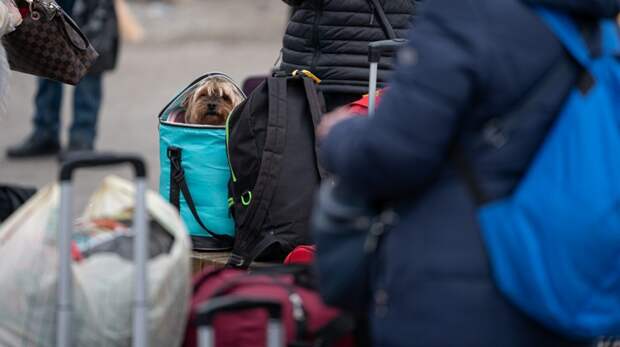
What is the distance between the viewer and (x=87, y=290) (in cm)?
296

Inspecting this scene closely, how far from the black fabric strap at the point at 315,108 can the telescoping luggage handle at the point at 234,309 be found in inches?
49.4

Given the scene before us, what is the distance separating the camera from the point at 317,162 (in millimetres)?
4027

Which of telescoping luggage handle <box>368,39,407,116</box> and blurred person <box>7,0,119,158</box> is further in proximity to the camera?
blurred person <box>7,0,119,158</box>

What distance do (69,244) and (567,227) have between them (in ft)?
3.72

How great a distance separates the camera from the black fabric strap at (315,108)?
4023 mm

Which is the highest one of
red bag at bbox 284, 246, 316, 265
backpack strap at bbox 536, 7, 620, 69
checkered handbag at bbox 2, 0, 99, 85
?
backpack strap at bbox 536, 7, 620, 69

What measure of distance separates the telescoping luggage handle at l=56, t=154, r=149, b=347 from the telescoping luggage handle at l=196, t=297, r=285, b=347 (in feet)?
0.56

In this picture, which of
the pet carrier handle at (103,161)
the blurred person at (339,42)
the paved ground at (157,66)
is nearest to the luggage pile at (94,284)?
the pet carrier handle at (103,161)

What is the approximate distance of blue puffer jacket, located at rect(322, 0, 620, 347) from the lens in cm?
248

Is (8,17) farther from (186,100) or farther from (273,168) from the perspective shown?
(273,168)

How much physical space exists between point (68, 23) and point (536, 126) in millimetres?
2256

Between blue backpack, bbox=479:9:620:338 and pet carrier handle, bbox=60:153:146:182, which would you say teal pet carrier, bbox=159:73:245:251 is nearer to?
pet carrier handle, bbox=60:153:146:182

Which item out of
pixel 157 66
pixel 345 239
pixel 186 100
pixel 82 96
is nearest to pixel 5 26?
pixel 186 100

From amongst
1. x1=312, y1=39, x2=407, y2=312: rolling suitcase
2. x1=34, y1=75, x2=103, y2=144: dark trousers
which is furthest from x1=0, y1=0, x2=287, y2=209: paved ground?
x1=312, y1=39, x2=407, y2=312: rolling suitcase
